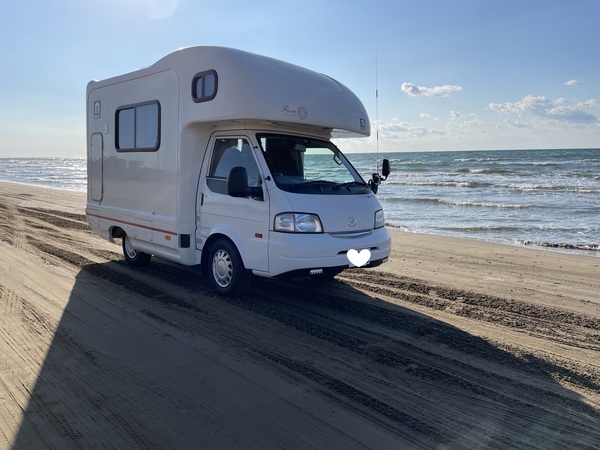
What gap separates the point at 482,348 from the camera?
529 centimetres

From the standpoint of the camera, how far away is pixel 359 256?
21.1ft

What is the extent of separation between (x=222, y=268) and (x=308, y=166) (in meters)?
1.80

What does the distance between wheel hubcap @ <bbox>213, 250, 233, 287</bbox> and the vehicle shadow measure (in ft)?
1.73

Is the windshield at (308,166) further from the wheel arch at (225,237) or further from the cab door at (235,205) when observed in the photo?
the wheel arch at (225,237)

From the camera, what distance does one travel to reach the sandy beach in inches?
144

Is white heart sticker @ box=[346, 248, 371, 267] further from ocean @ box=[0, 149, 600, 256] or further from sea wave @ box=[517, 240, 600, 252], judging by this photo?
sea wave @ box=[517, 240, 600, 252]

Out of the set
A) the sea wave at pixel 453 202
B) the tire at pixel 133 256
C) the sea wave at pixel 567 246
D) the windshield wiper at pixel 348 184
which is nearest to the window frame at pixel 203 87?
the windshield wiper at pixel 348 184

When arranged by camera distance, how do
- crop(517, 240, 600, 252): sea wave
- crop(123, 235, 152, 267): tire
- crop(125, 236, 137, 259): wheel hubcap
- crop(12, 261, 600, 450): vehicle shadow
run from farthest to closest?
crop(517, 240, 600, 252): sea wave
crop(125, 236, 137, 259): wheel hubcap
crop(123, 235, 152, 267): tire
crop(12, 261, 600, 450): vehicle shadow

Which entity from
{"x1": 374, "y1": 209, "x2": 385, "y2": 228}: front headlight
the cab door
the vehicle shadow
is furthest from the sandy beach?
{"x1": 374, "y1": 209, "x2": 385, "y2": 228}: front headlight

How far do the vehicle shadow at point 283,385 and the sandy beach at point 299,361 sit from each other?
0.6 inches

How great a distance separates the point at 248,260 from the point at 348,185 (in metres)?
1.66

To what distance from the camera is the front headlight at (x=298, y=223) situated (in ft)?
20.0

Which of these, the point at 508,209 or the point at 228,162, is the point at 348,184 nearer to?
the point at 228,162

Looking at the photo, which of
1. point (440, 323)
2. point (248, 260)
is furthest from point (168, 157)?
point (440, 323)
